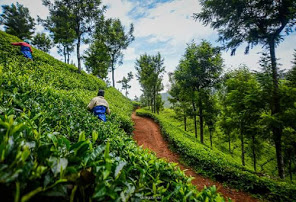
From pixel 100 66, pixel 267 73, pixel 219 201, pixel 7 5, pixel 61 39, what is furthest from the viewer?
pixel 7 5

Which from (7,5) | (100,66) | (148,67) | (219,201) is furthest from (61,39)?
(7,5)

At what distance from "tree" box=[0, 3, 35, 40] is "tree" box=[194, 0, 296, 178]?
3662cm

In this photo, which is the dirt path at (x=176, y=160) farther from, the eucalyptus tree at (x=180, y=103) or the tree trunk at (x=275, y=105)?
the eucalyptus tree at (x=180, y=103)

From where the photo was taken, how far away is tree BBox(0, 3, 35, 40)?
26359 mm

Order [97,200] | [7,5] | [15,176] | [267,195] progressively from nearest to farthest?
1. [15,176]
2. [97,200]
3. [267,195]
4. [7,5]

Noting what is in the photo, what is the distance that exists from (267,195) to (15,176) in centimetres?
788

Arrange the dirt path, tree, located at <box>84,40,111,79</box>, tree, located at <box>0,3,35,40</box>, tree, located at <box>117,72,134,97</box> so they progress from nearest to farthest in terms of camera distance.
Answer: the dirt path
tree, located at <box>84,40,111,79</box>
tree, located at <box>0,3,35,40</box>
tree, located at <box>117,72,134,97</box>

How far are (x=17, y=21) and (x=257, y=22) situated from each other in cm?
4172

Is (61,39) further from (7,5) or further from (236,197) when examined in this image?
(7,5)

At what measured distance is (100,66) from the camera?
880 inches

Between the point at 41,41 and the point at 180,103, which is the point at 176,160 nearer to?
the point at 180,103

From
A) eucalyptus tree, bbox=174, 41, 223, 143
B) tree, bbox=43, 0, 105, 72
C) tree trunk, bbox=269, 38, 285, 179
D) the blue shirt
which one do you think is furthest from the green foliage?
tree, bbox=43, 0, 105, 72

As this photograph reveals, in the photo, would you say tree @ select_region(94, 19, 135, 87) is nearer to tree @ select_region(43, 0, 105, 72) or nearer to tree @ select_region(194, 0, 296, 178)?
tree @ select_region(43, 0, 105, 72)

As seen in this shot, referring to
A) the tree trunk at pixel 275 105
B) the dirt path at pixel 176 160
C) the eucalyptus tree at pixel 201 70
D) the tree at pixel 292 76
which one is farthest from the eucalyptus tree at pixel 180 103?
the tree at pixel 292 76
